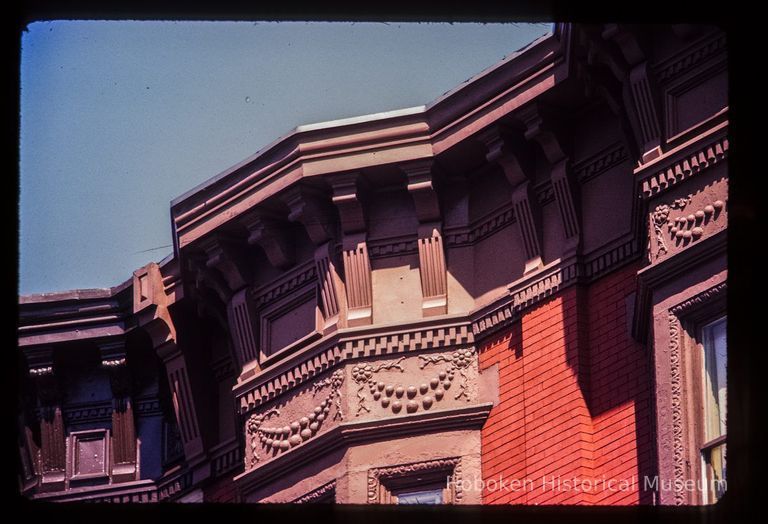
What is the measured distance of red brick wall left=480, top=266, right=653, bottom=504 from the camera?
65.2 ft

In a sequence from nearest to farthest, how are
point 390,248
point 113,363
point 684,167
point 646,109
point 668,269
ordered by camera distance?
1. point 668,269
2. point 684,167
3. point 646,109
4. point 390,248
5. point 113,363

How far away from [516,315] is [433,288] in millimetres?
909

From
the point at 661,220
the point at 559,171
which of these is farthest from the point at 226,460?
the point at 661,220

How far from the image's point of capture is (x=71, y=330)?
24.3 metres

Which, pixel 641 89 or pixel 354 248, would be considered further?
pixel 354 248

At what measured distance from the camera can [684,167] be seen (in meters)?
19.5

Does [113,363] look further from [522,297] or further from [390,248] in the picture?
[522,297]

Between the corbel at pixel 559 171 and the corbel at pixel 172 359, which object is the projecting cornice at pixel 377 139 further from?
the corbel at pixel 172 359

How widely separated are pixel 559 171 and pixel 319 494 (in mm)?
3259

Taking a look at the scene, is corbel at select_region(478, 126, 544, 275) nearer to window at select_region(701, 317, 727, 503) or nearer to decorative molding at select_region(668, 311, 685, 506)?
decorative molding at select_region(668, 311, 685, 506)

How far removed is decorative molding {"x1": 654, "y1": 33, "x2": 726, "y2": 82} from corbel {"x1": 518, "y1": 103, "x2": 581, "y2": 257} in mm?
1270

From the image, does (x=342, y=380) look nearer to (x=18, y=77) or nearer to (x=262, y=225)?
(x=262, y=225)

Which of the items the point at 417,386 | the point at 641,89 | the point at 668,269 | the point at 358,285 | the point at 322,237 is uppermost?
the point at 641,89

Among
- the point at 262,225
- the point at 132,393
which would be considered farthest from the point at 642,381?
the point at 132,393
